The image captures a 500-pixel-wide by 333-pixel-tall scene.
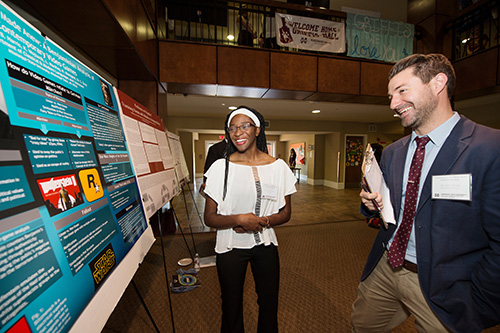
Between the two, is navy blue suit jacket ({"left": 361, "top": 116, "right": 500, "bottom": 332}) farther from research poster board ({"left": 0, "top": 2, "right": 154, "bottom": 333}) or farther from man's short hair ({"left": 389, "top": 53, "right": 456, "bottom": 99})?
research poster board ({"left": 0, "top": 2, "right": 154, "bottom": 333})

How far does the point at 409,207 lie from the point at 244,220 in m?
0.85

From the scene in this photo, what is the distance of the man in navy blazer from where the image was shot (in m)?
0.84

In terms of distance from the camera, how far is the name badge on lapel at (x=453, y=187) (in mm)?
857

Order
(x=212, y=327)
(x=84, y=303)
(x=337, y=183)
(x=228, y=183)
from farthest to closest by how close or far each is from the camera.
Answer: (x=337, y=183)
(x=212, y=327)
(x=228, y=183)
(x=84, y=303)

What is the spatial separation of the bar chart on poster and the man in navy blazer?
3.94 ft

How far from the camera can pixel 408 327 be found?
71.0 inches

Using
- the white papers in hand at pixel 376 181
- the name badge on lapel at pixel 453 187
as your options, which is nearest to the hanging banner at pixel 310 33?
the white papers in hand at pixel 376 181

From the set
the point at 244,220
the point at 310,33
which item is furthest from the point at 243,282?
the point at 310,33

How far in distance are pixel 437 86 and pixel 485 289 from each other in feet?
2.82

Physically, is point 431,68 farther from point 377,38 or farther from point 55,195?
point 377,38

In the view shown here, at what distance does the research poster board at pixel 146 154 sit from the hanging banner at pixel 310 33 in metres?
2.63

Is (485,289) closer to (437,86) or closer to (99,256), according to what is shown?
(437,86)

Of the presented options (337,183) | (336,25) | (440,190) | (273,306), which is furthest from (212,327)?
(337,183)

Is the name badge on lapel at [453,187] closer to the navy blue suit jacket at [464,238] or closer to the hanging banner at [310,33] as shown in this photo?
the navy blue suit jacket at [464,238]
